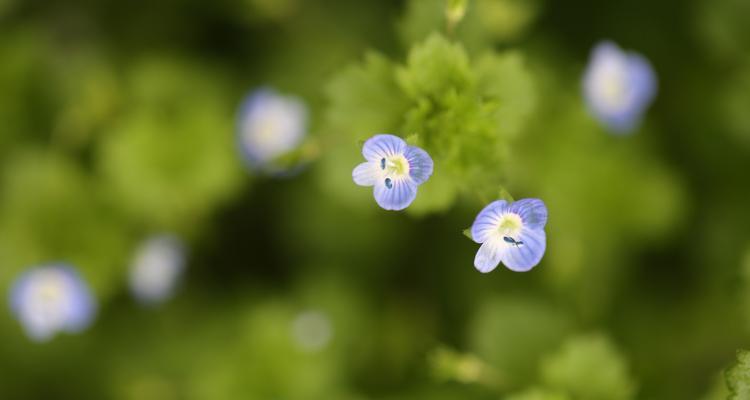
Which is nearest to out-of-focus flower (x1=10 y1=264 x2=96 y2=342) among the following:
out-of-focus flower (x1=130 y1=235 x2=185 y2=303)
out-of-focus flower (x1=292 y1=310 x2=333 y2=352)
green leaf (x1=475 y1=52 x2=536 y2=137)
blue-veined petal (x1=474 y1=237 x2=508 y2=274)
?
out-of-focus flower (x1=130 y1=235 x2=185 y2=303)

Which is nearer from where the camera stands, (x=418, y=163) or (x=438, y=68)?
(x=418, y=163)

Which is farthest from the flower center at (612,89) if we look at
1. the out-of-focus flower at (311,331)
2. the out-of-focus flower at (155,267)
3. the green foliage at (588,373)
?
the out-of-focus flower at (155,267)

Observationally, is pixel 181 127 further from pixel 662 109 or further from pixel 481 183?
pixel 662 109

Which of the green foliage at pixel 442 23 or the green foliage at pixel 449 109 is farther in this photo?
the green foliage at pixel 442 23

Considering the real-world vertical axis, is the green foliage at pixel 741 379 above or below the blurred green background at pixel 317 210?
below

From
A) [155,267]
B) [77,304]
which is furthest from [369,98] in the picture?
[77,304]

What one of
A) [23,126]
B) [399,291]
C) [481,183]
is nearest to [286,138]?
[399,291]

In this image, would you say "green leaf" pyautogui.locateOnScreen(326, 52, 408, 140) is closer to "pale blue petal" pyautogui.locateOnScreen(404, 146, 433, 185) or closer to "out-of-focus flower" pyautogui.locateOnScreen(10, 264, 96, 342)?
"pale blue petal" pyautogui.locateOnScreen(404, 146, 433, 185)

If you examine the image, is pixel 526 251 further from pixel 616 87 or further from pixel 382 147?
pixel 616 87

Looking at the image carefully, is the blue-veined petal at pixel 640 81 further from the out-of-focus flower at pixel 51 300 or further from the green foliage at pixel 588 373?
the out-of-focus flower at pixel 51 300
